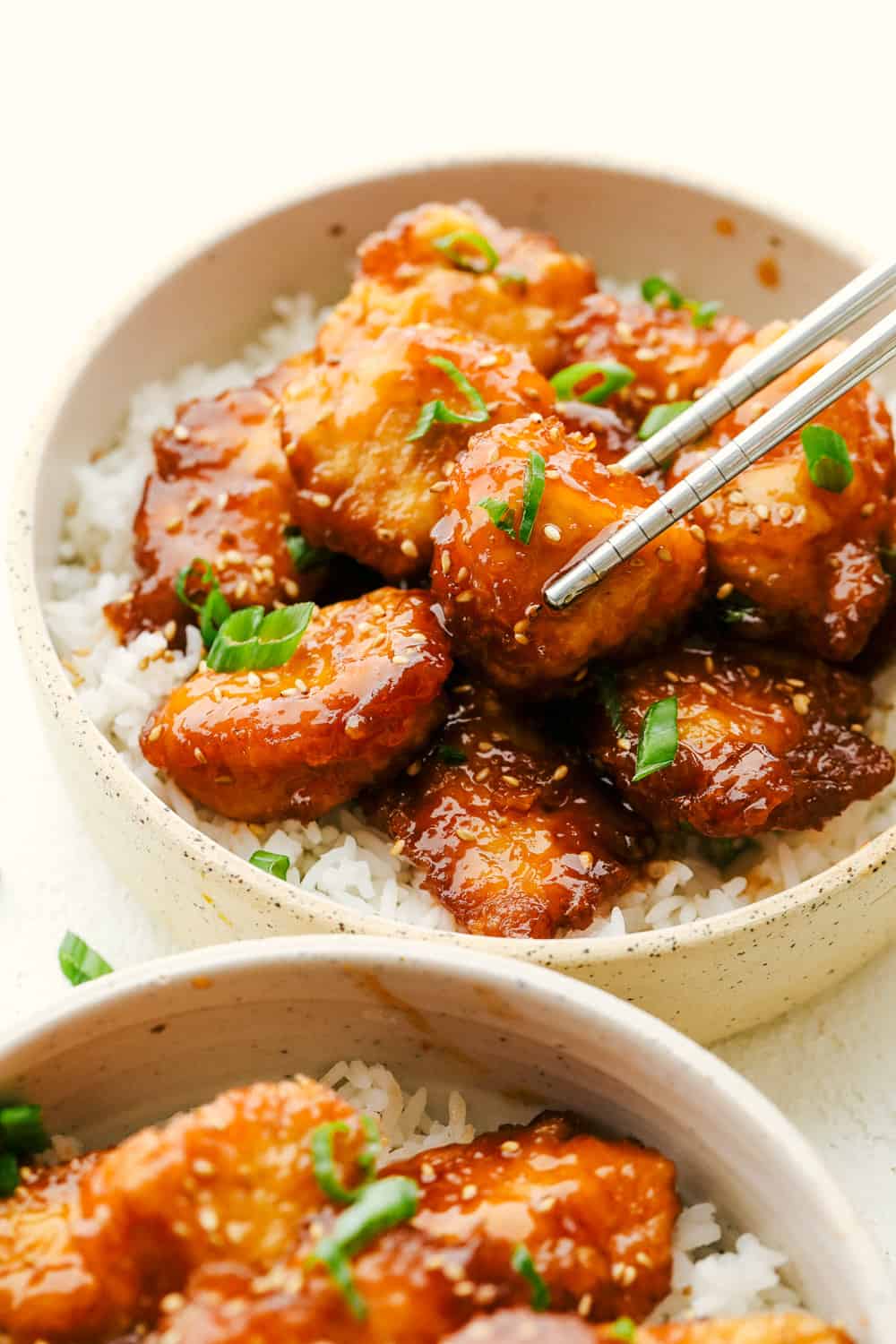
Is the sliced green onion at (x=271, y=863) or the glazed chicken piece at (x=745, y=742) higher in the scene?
the sliced green onion at (x=271, y=863)

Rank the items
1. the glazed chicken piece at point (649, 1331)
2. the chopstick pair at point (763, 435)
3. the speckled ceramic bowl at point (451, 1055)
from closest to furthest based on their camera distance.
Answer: the glazed chicken piece at point (649, 1331) → the speckled ceramic bowl at point (451, 1055) → the chopstick pair at point (763, 435)

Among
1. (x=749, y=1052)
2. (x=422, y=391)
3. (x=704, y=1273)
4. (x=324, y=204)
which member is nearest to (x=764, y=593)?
(x=422, y=391)

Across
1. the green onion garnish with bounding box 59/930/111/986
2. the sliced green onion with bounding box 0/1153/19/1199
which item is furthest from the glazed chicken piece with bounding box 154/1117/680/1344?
the green onion garnish with bounding box 59/930/111/986

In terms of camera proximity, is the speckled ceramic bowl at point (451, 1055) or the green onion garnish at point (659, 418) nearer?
the speckled ceramic bowl at point (451, 1055)

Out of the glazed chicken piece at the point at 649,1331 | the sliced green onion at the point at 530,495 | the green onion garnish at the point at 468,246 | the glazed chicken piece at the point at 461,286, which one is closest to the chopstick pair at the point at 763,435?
the sliced green onion at the point at 530,495

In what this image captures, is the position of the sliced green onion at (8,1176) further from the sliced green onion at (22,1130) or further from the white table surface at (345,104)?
the white table surface at (345,104)

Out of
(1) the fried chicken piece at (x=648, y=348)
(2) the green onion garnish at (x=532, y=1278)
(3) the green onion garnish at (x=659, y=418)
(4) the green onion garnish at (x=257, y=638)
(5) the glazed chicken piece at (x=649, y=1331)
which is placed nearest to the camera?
(5) the glazed chicken piece at (x=649, y=1331)

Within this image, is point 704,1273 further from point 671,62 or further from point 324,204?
point 671,62

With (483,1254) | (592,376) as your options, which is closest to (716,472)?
(592,376)
